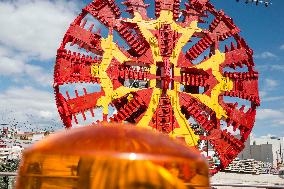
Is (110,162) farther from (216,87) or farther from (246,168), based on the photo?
(246,168)

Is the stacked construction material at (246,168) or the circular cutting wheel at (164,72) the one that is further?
the stacked construction material at (246,168)

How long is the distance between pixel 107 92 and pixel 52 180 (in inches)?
298

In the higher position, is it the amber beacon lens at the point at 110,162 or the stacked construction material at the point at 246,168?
the amber beacon lens at the point at 110,162

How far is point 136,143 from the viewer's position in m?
1.20

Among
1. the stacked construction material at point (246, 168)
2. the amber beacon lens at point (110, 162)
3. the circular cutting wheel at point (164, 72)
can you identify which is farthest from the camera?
the stacked construction material at point (246, 168)

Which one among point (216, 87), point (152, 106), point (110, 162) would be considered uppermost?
point (216, 87)

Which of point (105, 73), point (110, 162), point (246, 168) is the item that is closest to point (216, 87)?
point (105, 73)

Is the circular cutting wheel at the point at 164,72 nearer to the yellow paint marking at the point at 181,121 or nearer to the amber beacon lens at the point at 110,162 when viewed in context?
the yellow paint marking at the point at 181,121

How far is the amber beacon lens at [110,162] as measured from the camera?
1.10m

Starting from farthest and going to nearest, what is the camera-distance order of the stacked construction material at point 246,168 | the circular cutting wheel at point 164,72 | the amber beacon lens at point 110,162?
1. the stacked construction material at point 246,168
2. the circular cutting wheel at point 164,72
3. the amber beacon lens at point 110,162

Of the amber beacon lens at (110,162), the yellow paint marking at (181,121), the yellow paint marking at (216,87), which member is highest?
the yellow paint marking at (216,87)

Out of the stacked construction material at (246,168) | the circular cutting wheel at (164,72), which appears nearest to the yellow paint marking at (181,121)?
the circular cutting wheel at (164,72)

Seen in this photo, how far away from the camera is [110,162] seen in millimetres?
1104

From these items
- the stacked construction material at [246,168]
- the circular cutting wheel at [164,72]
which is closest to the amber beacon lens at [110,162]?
the circular cutting wheel at [164,72]
